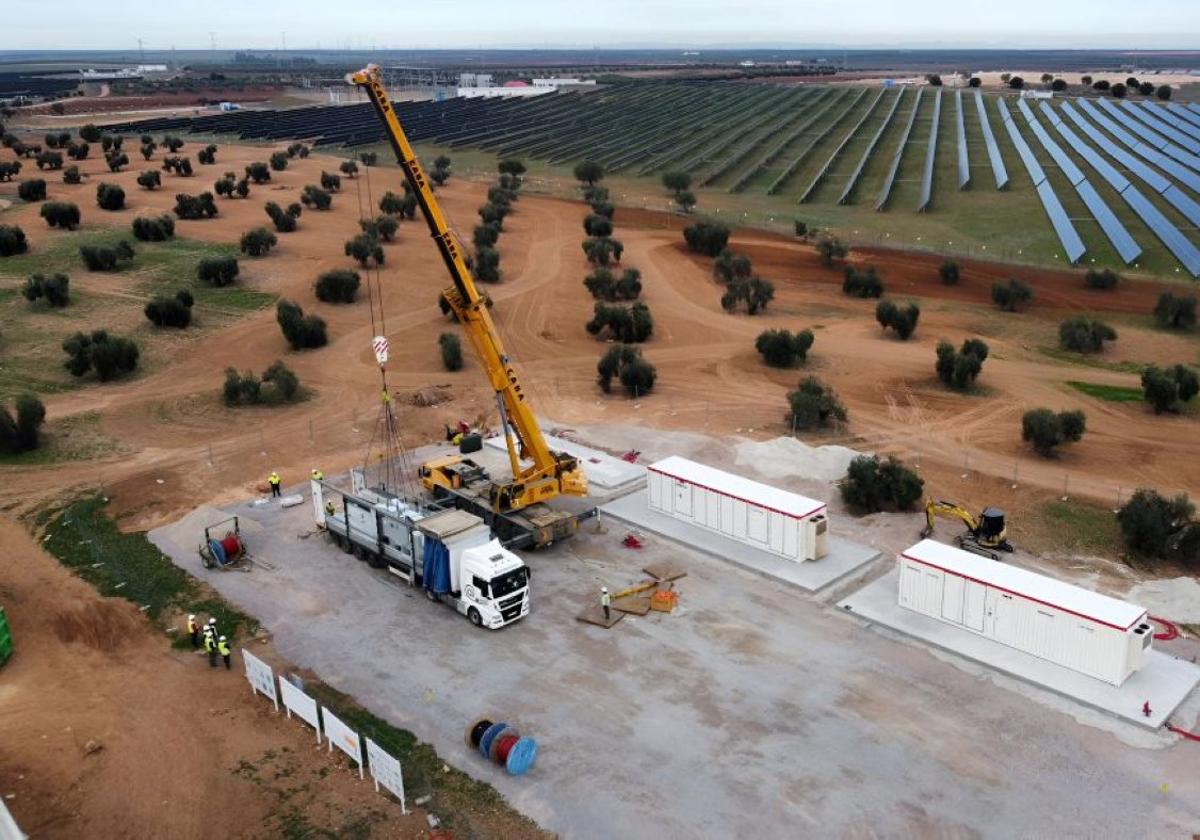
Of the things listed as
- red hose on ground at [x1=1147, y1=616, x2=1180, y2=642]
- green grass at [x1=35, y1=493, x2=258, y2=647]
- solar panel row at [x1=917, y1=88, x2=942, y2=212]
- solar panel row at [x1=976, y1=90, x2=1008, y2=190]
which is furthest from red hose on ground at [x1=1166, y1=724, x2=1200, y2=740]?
solar panel row at [x1=976, y1=90, x2=1008, y2=190]

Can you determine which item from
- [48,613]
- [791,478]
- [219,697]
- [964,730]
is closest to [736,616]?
[964,730]

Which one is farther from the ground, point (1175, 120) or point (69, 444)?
point (1175, 120)

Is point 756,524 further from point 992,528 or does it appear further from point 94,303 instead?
point 94,303

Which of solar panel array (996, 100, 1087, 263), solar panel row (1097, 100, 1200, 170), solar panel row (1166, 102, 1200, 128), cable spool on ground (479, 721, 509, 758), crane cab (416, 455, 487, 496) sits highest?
solar panel row (1166, 102, 1200, 128)

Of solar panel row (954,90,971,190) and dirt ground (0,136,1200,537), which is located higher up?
solar panel row (954,90,971,190)

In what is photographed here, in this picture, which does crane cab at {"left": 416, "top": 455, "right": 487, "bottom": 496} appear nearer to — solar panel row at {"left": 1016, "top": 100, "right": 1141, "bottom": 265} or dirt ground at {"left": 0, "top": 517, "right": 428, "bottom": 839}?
dirt ground at {"left": 0, "top": 517, "right": 428, "bottom": 839}

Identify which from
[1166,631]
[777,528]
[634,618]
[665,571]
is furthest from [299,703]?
[1166,631]
